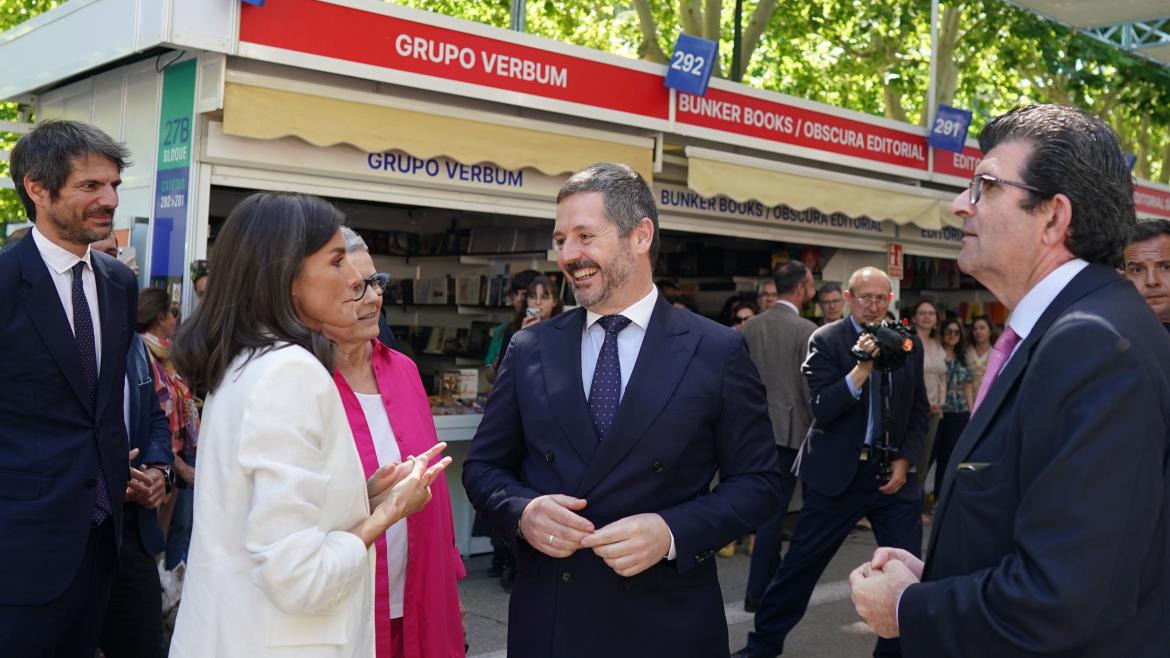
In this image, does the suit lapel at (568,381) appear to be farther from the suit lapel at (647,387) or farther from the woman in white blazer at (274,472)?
the woman in white blazer at (274,472)

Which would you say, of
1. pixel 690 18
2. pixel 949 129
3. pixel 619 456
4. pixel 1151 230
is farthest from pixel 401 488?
pixel 690 18

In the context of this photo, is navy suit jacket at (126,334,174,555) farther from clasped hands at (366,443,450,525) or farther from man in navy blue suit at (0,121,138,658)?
clasped hands at (366,443,450,525)

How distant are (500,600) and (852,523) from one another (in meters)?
2.36

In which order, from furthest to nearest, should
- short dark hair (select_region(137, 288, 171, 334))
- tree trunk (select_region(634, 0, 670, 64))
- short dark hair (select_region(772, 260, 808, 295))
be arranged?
tree trunk (select_region(634, 0, 670, 64)), short dark hair (select_region(772, 260, 808, 295)), short dark hair (select_region(137, 288, 171, 334))

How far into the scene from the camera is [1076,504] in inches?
66.4

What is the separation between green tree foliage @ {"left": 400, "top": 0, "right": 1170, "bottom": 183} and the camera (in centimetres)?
1509

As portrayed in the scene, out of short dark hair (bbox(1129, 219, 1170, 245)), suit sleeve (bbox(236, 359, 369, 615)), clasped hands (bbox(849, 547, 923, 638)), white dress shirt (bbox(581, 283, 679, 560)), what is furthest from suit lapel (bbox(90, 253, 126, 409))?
short dark hair (bbox(1129, 219, 1170, 245))

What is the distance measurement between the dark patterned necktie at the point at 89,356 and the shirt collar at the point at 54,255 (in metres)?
0.06

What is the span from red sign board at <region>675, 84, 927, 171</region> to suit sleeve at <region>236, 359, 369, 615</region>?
634 cm

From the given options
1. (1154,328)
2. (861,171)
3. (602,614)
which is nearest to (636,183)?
(602,614)

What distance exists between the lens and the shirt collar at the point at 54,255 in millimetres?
3176

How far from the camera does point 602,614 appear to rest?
2656 millimetres

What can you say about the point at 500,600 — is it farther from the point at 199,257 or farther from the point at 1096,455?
the point at 1096,455

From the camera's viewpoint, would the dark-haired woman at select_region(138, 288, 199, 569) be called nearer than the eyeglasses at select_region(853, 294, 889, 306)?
Yes
